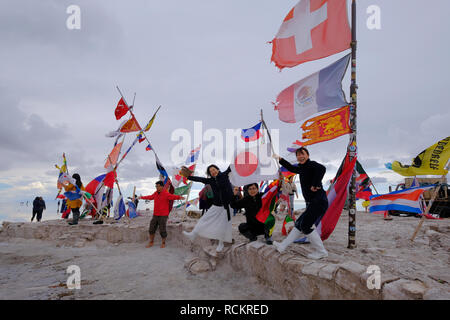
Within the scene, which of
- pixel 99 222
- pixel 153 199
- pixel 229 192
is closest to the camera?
pixel 229 192

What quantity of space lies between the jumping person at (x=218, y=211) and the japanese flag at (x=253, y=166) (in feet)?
0.82

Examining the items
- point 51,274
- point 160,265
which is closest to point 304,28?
point 160,265

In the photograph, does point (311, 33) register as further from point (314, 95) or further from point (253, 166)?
point (253, 166)

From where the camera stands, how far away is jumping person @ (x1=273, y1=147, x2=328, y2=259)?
3965 millimetres

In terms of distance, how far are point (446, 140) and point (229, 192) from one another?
474 centimetres

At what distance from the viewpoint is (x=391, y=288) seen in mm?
2523

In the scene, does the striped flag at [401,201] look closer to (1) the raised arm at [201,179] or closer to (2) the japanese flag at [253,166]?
(2) the japanese flag at [253,166]

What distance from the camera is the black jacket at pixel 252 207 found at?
202 inches

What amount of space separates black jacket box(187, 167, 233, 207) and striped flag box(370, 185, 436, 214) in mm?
3558

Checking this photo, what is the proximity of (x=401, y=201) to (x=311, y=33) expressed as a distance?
4.50 meters

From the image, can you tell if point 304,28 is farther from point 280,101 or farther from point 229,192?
point 229,192

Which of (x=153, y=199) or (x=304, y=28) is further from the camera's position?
(x=153, y=199)

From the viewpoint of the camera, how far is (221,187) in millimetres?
5371
